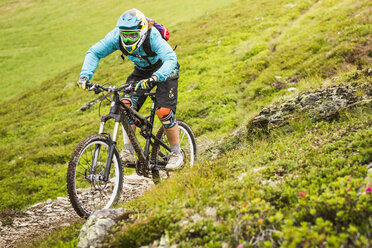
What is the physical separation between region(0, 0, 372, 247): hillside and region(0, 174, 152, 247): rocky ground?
106 centimetres

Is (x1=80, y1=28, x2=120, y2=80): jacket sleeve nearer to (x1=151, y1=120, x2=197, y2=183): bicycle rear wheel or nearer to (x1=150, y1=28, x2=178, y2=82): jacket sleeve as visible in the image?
(x1=150, y1=28, x2=178, y2=82): jacket sleeve

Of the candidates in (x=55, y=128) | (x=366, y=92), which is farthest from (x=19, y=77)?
(x=366, y=92)

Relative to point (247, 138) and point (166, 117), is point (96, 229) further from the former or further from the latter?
point (247, 138)

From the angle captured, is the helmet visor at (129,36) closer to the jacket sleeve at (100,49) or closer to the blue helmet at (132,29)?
the blue helmet at (132,29)

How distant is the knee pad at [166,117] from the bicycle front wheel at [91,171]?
1385mm

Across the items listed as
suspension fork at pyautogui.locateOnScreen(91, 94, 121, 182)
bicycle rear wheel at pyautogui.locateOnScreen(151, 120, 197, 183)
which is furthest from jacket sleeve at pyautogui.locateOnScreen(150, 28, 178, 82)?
bicycle rear wheel at pyautogui.locateOnScreen(151, 120, 197, 183)

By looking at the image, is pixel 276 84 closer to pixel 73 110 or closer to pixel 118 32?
pixel 118 32

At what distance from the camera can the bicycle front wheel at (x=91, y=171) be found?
16.1 feet

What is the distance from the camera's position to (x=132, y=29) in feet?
18.7

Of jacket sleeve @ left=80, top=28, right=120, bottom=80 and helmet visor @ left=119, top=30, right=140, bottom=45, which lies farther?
jacket sleeve @ left=80, top=28, right=120, bottom=80

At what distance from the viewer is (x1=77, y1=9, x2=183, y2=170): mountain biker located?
5.73m

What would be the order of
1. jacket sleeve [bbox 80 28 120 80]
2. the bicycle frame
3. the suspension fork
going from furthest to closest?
jacket sleeve [bbox 80 28 120 80]
the bicycle frame
the suspension fork

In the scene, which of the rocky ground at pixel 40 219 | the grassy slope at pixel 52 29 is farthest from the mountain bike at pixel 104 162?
the grassy slope at pixel 52 29

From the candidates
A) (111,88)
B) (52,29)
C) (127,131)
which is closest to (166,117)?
(127,131)
